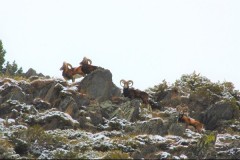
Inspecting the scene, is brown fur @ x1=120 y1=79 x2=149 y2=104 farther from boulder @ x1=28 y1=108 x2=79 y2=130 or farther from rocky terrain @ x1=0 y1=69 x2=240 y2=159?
boulder @ x1=28 y1=108 x2=79 y2=130

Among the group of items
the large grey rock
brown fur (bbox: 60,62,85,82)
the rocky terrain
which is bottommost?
the rocky terrain

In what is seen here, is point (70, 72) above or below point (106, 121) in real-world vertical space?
above

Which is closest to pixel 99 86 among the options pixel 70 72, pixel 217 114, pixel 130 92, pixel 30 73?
pixel 130 92

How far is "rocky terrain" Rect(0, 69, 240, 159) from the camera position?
1833 centimetres

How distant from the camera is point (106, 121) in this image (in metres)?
23.9

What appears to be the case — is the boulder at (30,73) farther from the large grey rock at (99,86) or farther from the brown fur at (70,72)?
the large grey rock at (99,86)

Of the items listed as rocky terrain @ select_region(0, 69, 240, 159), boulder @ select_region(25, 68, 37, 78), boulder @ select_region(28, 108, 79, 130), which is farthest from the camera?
boulder @ select_region(25, 68, 37, 78)

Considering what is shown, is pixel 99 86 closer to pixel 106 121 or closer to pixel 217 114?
pixel 106 121

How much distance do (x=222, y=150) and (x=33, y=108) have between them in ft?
29.9

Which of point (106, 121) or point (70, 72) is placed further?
point (70, 72)

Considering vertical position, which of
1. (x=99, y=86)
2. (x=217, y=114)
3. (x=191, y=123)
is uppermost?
(x=99, y=86)

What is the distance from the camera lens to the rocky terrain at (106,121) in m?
18.3

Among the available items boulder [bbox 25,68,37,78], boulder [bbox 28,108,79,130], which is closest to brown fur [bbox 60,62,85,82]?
boulder [bbox 25,68,37,78]

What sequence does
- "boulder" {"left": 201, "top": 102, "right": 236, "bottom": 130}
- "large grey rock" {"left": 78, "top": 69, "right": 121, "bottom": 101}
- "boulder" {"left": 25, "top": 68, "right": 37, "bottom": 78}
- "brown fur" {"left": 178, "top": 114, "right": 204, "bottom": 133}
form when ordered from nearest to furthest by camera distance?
"brown fur" {"left": 178, "top": 114, "right": 204, "bottom": 133}, "boulder" {"left": 201, "top": 102, "right": 236, "bottom": 130}, "large grey rock" {"left": 78, "top": 69, "right": 121, "bottom": 101}, "boulder" {"left": 25, "top": 68, "right": 37, "bottom": 78}
